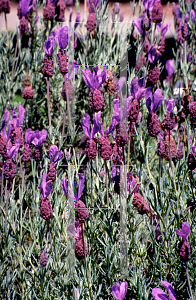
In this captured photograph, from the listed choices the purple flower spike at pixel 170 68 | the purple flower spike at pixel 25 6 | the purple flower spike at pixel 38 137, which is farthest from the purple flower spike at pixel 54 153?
the purple flower spike at pixel 170 68

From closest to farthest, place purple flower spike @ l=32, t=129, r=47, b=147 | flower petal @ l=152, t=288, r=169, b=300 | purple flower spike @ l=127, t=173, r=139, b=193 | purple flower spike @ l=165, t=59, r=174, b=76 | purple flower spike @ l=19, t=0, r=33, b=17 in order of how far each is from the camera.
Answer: flower petal @ l=152, t=288, r=169, b=300, purple flower spike @ l=127, t=173, r=139, b=193, purple flower spike @ l=32, t=129, r=47, b=147, purple flower spike @ l=19, t=0, r=33, b=17, purple flower spike @ l=165, t=59, r=174, b=76

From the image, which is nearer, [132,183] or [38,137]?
[132,183]

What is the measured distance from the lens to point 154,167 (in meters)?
1.82

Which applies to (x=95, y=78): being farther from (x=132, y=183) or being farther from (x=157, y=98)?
(x=132, y=183)

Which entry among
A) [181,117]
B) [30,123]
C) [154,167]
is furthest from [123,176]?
[30,123]

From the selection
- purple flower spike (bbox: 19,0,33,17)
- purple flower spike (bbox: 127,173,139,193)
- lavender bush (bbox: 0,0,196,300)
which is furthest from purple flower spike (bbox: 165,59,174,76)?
purple flower spike (bbox: 127,173,139,193)

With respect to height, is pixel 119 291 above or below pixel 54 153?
below

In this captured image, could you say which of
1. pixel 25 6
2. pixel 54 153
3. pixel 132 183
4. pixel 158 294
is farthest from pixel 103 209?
pixel 25 6

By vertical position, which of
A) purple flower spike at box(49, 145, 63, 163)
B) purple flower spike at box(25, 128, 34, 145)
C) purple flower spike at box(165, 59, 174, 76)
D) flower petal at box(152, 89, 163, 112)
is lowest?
purple flower spike at box(49, 145, 63, 163)

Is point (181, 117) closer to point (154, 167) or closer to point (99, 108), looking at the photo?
point (154, 167)

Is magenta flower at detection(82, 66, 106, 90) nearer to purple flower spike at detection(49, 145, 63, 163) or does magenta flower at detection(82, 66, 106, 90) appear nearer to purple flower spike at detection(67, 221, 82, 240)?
purple flower spike at detection(49, 145, 63, 163)

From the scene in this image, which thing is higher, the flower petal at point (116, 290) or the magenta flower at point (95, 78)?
the magenta flower at point (95, 78)

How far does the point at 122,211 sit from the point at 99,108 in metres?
0.30

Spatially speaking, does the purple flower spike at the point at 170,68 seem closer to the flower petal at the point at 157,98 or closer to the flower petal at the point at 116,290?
the flower petal at the point at 157,98
